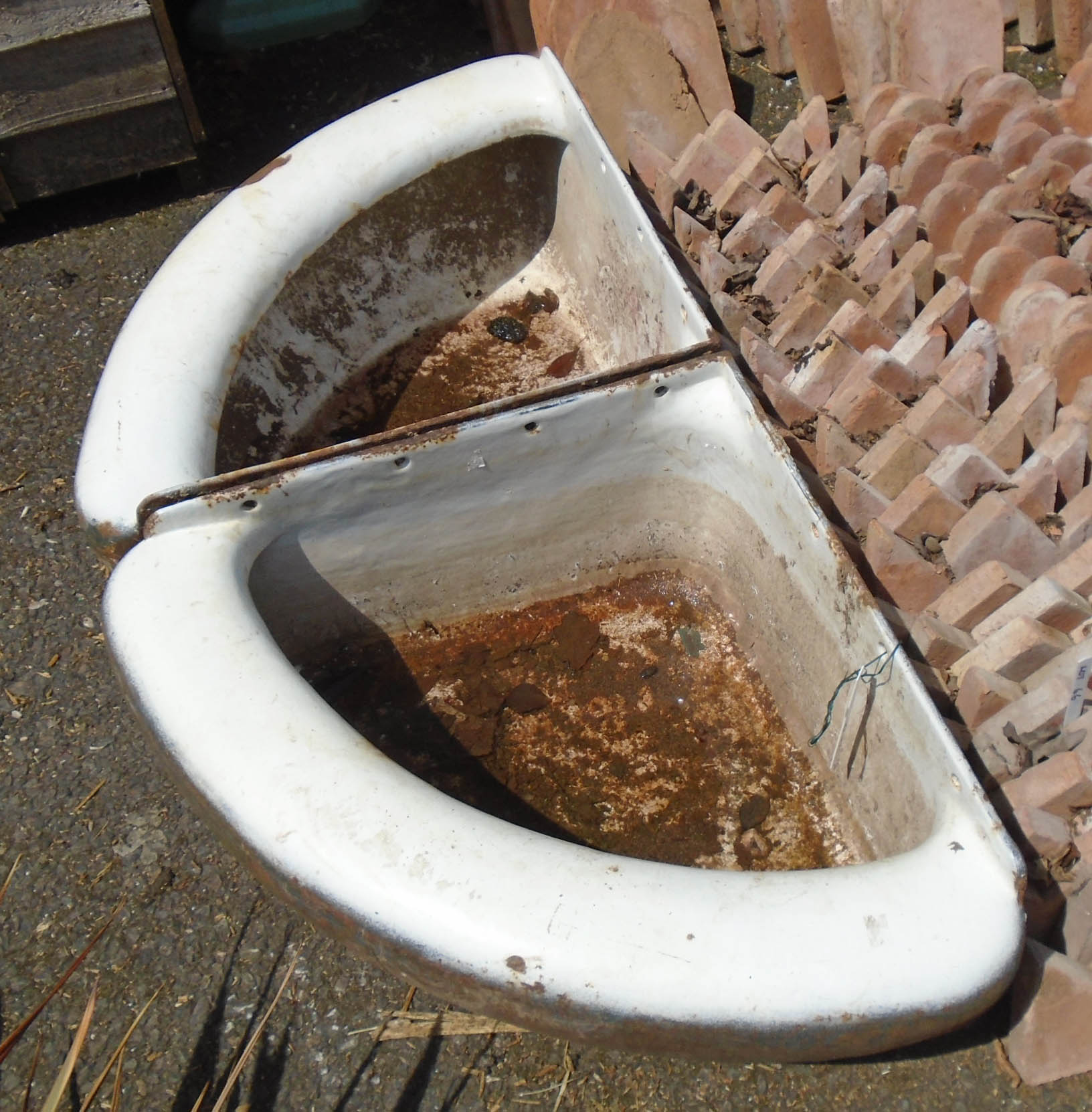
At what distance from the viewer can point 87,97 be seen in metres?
2.74

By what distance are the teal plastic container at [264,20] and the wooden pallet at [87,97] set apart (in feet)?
1.94

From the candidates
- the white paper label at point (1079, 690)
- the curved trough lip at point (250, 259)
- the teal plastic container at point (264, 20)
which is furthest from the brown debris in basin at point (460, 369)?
the teal plastic container at point (264, 20)

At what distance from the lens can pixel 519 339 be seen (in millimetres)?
2354

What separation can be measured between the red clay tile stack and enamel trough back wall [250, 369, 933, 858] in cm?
12

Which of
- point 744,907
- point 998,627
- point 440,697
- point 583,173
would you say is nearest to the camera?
point 744,907

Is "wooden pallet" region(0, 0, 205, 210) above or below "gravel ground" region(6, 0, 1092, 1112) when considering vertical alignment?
above

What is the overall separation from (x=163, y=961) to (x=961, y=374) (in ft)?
5.14

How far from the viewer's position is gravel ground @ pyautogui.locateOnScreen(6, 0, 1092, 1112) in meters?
1.49

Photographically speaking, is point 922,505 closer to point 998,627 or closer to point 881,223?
point 998,627

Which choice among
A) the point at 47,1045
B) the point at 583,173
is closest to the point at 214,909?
the point at 47,1045

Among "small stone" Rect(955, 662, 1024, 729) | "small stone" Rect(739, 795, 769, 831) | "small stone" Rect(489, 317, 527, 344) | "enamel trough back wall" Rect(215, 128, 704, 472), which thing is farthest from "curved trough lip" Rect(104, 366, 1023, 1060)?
"small stone" Rect(489, 317, 527, 344)

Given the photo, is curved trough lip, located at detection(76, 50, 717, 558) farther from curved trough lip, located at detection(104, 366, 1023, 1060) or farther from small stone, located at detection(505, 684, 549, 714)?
small stone, located at detection(505, 684, 549, 714)

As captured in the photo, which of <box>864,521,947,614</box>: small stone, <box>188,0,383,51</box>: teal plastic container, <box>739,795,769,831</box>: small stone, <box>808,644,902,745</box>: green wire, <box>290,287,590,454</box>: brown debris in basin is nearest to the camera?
<box>808,644,902,745</box>: green wire

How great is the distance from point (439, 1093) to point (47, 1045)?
63 centimetres
